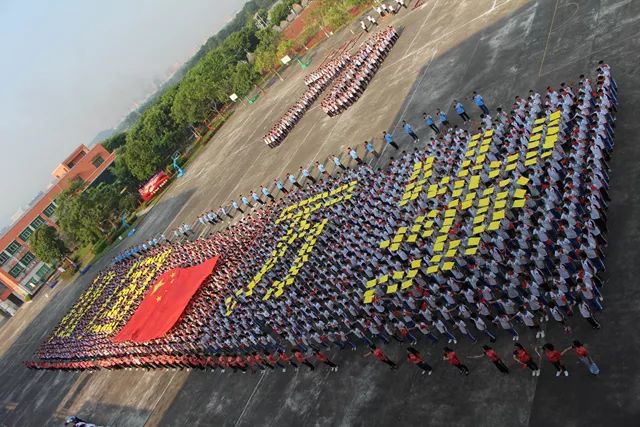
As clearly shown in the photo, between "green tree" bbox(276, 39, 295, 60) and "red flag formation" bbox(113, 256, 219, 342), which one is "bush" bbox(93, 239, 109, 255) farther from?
"green tree" bbox(276, 39, 295, 60)

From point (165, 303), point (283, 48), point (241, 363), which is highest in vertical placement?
point (283, 48)

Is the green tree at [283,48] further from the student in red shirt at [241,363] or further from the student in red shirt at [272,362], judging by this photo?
the student in red shirt at [272,362]

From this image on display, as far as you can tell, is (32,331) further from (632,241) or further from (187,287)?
(632,241)

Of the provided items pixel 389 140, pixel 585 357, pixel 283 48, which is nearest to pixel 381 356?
pixel 585 357

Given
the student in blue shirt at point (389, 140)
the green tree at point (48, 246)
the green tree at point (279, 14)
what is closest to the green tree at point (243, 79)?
the green tree at point (279, 14)

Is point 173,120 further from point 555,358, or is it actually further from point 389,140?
point 555,358

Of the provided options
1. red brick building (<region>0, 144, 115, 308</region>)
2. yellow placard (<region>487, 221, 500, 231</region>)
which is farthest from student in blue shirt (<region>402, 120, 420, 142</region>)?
red brick building (<region>0, 144, 115, 308</region>)

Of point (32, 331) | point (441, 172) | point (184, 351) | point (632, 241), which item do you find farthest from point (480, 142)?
point (32, 331)
